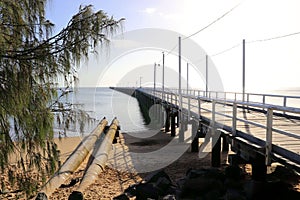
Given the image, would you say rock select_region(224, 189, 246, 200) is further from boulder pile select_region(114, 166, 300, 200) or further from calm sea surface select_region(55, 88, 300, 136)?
calm sea surface select_region(55, 88, 300, 136)

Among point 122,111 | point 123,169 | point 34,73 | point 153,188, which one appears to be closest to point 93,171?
point 123,169

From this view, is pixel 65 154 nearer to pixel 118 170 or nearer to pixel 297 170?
pixel 118 170

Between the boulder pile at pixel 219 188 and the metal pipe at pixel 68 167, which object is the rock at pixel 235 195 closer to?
the boulder pile at pixel 219 188

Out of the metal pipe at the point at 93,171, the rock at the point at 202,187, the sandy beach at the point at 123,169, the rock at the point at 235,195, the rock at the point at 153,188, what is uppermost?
the rock at the point at 235,195

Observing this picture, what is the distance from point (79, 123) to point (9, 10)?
1.67 meters

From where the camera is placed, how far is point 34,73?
155 inches

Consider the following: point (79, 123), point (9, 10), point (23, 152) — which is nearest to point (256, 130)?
point (79, 123)

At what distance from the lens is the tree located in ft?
12.0

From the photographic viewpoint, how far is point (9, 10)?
3.62 metres

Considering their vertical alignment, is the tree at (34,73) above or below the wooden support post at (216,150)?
above

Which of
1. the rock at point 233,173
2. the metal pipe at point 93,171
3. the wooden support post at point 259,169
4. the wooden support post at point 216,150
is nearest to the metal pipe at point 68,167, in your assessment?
the metal pipe at point 93,171

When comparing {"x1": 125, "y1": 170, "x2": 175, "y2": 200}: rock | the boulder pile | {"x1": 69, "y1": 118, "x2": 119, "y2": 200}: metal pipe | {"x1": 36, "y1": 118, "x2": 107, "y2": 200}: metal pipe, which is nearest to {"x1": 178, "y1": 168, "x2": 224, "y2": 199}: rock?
the boulder pile

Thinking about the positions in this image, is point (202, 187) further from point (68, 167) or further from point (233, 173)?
point (68, 167)

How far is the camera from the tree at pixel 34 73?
3.65m
